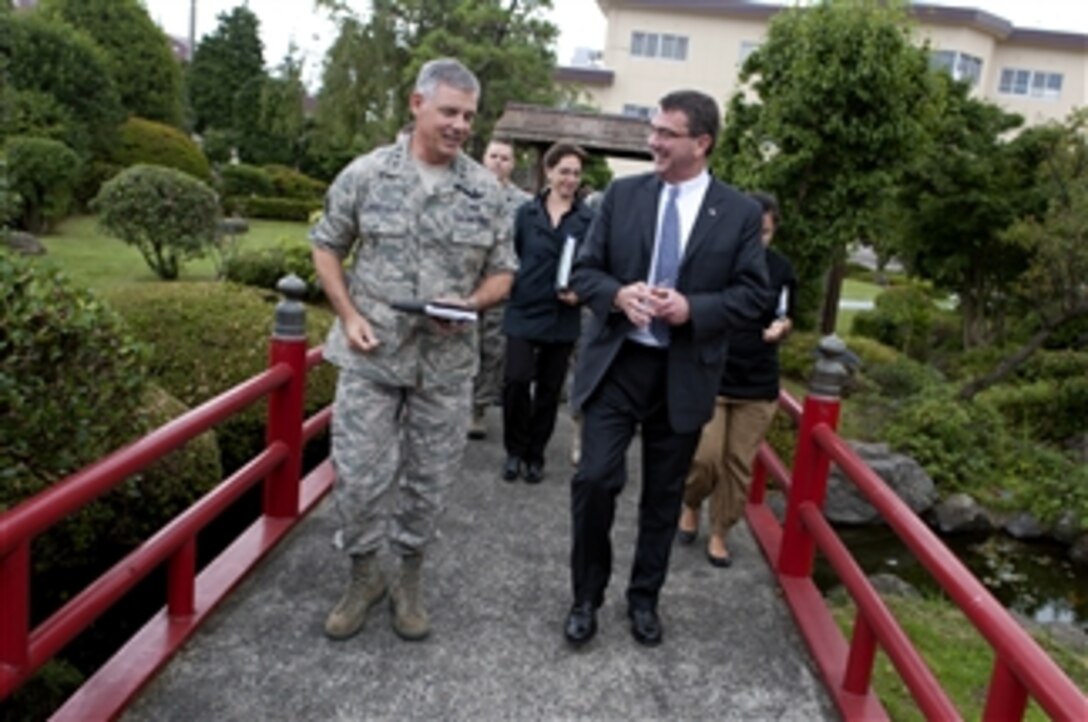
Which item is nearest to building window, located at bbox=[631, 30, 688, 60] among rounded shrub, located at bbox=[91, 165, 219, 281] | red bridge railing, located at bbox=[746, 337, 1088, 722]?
rounded shrub, located at bbox=[91, 165, 219, 281]

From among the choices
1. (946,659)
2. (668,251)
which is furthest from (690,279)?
(946,659)

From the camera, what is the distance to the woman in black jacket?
488 centimetres

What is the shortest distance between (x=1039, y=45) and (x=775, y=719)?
36.8 metres

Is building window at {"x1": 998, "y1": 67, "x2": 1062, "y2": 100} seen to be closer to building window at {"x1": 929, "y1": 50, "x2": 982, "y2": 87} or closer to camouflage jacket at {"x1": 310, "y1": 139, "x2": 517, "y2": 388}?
building window at {"x1": 929, "y1": 50, "x2": 982, "y2": 87}

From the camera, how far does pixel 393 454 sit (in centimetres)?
311

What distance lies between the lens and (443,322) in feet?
9.72

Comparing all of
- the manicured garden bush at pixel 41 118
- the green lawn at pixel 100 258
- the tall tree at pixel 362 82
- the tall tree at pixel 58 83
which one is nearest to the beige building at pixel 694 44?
the tall tree at pixel 362 82

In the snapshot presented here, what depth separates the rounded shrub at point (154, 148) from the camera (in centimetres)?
2169

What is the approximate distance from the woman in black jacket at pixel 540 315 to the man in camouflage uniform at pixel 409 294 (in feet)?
5.54

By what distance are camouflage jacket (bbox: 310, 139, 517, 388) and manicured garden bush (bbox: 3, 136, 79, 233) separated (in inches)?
551

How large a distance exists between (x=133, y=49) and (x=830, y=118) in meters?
20.2

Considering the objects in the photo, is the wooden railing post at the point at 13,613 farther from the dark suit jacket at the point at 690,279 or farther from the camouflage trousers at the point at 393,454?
the dark suit jacket at the point at 690,279

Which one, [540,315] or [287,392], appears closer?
[287,392]

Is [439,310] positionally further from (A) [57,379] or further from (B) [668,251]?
(A) [57,379]
